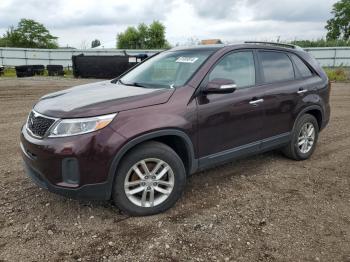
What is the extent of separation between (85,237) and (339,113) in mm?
8186

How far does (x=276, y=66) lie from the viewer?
4.73 metres

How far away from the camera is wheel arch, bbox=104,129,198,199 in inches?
125

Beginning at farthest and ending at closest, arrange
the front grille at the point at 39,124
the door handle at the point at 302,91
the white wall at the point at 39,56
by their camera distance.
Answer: the white wall at the point at 39,56 → the door handle at the point at 302,91 → the front grille at the point at 39,124

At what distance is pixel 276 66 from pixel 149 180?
251 cm

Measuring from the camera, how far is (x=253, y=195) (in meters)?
4.05

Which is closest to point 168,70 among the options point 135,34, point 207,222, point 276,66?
point 276,66

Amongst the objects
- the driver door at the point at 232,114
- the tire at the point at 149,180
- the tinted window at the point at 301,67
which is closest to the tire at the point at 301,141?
the tinted window at the point at 301,67

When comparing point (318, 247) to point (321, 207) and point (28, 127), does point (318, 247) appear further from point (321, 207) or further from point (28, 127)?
point (28, 127)

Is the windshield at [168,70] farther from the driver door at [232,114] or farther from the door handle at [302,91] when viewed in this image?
the door handle at [302,91]

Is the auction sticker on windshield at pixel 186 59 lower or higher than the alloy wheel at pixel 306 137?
higher

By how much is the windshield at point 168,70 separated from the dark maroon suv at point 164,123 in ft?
0.06

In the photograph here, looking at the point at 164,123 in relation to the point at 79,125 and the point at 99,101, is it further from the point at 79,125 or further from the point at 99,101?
the point at 79,125

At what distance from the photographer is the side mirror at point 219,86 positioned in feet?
11.9

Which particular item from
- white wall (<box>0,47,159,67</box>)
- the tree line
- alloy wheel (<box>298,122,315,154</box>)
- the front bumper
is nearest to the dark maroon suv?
the front bumper
